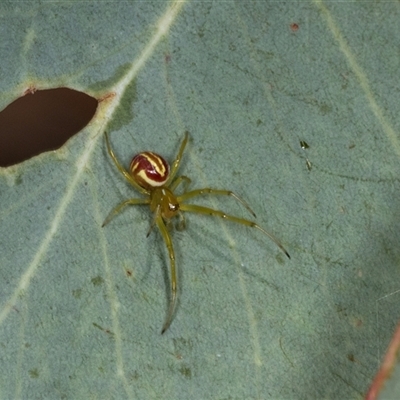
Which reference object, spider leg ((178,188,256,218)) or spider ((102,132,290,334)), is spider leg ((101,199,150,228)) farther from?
spider leg ((178,188,256,218))

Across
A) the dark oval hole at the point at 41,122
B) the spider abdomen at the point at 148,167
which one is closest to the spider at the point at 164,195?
the spider abdomen at the point at 148,167

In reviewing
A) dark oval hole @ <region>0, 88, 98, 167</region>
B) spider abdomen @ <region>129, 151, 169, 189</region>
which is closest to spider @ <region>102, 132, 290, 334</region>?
spider abdomen @ <region>129, 151, 169, 189</region>

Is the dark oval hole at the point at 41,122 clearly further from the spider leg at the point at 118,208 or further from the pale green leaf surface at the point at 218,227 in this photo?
the spider leg at the point at 118,208

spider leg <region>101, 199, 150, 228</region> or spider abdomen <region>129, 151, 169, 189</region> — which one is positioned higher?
spider abdomen <region>129, 151, 169, 189</region>

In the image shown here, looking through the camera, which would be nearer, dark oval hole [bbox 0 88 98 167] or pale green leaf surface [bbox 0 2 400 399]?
pale green leaf surface [bbox 0 2 400 399]

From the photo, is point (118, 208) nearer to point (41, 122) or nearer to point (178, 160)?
point (178, 160)

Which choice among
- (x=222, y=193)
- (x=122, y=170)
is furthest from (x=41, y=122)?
(x=222, y=193)
